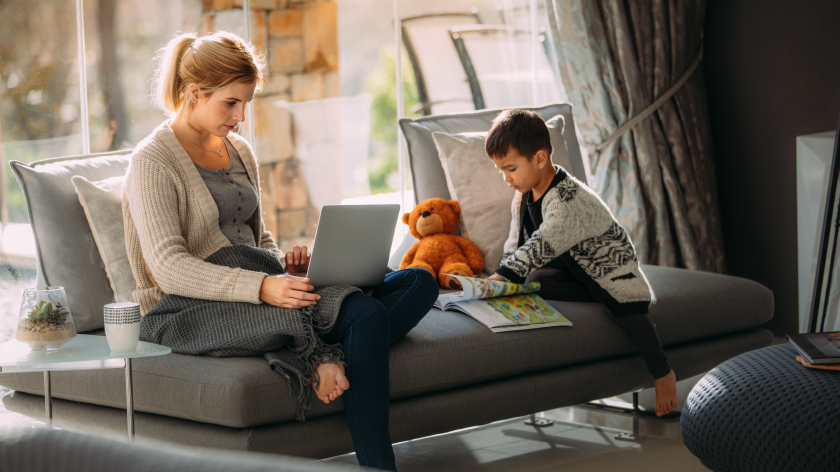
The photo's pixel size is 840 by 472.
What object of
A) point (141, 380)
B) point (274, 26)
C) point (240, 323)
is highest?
point (274, 26)

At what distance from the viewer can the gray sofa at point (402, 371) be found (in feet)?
5.22

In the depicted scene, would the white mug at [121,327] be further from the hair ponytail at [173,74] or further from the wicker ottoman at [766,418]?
the wicker ottoman at [766,418]

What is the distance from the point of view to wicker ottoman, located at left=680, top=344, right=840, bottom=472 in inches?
53.1

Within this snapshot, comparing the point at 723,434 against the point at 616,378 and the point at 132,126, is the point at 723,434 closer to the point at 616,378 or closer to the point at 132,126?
the point at 616,378

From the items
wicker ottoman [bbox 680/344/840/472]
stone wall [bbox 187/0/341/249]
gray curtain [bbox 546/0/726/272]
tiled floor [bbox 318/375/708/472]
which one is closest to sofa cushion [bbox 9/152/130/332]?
tiled floor [bbox 318/375/708/472]

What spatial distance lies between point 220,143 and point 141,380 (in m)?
0.67

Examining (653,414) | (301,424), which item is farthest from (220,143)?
(653,414)

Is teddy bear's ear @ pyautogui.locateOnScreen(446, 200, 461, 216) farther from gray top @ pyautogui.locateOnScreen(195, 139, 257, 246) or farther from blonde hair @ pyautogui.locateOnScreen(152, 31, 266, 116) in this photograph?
blonde hair @ pyautogui.locateOnScreen(152, 31, 266, 116)

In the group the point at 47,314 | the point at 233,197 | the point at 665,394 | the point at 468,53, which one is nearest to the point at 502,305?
the point at 665,394

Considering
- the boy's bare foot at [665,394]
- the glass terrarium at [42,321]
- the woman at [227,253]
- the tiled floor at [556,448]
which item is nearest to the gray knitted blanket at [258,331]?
the woman at [227,253]

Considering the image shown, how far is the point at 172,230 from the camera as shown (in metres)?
1.71

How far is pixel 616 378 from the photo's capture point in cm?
220

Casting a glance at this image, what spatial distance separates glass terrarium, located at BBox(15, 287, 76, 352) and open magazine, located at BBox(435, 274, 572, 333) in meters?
0.98

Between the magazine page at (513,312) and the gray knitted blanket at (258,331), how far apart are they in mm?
448
